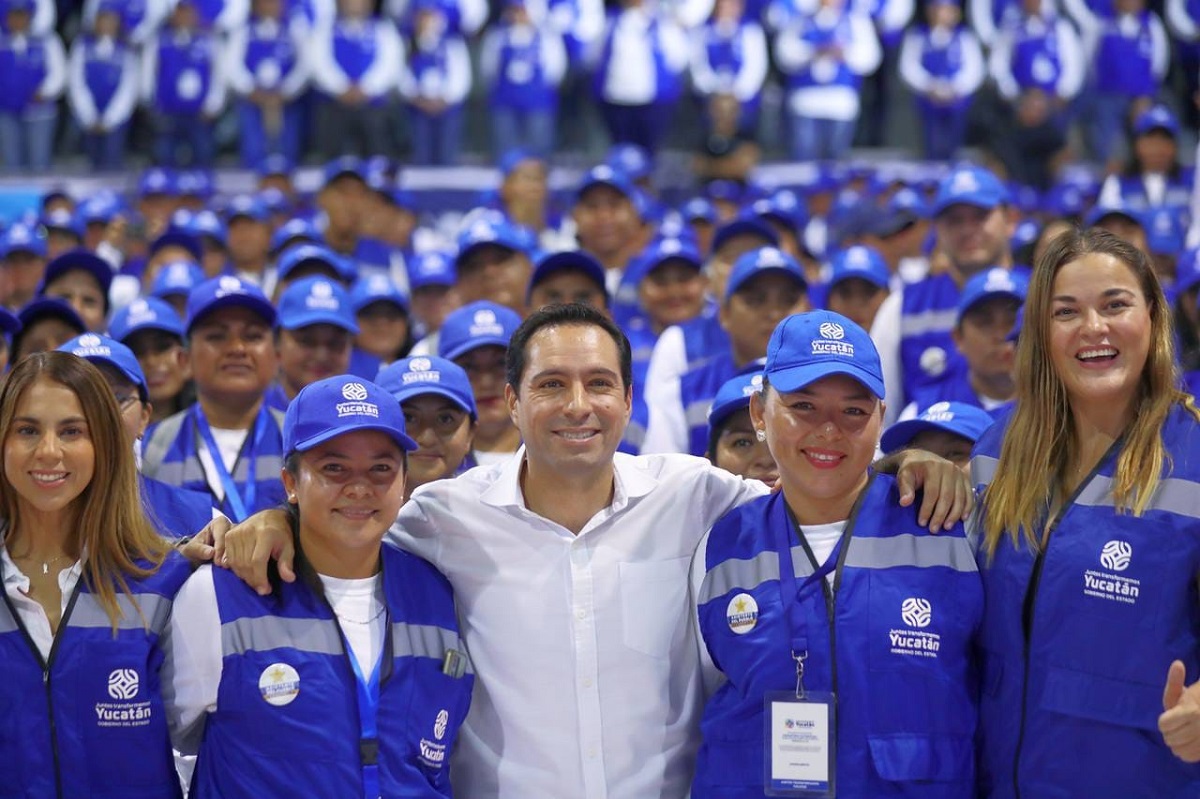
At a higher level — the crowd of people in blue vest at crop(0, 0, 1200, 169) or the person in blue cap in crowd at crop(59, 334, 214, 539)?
the crowd of people in blue vest at crop(0, 0, 1200, 169)

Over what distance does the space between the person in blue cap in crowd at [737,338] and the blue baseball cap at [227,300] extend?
5.66 feet

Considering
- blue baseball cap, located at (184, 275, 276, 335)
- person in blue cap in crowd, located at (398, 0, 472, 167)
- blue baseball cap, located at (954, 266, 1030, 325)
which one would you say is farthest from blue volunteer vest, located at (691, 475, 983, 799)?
person in blue cap in crowd, located at (398, 0, 472, 167)

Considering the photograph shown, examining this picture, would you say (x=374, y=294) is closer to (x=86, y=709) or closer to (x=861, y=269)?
(x=861, y=269)

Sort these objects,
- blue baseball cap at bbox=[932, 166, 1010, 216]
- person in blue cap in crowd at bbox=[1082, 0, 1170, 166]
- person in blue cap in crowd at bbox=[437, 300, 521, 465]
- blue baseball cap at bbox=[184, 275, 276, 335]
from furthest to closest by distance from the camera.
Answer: person in blue cap in crowd at bbox=[1082, 0, 1170, 166], blue baseball cap at bbox=[932, 166, 1010, 216], blue baseball cap at bbox=[184, 275, 276, 335], person in blue cap in crowd at bbox=[437, 300, 521, 465]

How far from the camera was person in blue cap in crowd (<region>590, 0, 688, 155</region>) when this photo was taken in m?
17.5

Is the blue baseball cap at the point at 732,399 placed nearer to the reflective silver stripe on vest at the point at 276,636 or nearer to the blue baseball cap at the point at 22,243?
the reflective silver stripe on vest at the point at 276,636

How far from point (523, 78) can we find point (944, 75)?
4852 millimetres

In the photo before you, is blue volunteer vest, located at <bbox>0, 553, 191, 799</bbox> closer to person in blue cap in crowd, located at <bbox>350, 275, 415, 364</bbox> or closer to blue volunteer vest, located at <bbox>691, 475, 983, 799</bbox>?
blue volunteer vest, located at <bbox>691, 475, 983, 799</bbox>

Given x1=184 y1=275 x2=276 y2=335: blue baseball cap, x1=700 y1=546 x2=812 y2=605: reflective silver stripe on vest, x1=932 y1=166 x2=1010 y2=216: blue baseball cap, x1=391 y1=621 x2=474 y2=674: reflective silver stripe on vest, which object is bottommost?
x1=391 y1=621 x2=474 y2=674: reflective silver stripe on vest

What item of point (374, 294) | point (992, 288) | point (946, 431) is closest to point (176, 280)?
point (374, 294)

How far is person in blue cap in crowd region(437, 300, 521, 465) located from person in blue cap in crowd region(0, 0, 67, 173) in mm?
12115

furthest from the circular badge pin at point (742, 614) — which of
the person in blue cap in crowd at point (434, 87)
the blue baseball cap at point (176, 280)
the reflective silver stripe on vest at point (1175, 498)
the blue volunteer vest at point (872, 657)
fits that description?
the person in blue cap in crowd at point (434, 87)

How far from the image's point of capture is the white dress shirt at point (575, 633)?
4.18 meters

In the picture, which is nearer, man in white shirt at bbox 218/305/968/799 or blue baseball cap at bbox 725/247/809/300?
man in white shirt at bbox 218/305/968/799
